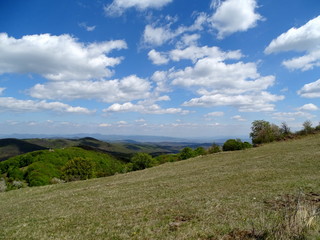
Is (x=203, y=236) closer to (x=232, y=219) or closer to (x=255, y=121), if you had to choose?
(x=232, y=219)

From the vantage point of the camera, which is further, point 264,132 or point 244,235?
point 264,132

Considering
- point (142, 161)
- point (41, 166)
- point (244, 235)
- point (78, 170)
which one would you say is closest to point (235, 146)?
point (142, 161)

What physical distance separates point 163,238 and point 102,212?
714cm

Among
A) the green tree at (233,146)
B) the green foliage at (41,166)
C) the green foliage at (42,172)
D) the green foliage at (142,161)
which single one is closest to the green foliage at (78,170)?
the green foliage at (142,161)

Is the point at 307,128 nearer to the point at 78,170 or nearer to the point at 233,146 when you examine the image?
the point at 233,146

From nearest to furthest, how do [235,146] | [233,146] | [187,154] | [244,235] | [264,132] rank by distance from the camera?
1. [244,235]
2. [235,146]
3. [233,146]
4. [264,132]
5. [187,154]

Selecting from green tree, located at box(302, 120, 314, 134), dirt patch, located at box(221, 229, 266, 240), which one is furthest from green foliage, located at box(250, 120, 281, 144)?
dirt patch, located at box(221, 229, 266, 240)

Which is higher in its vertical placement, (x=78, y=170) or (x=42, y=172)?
(x=78, y=170)

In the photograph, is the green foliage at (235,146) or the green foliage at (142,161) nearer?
the green foliage at (235,146)

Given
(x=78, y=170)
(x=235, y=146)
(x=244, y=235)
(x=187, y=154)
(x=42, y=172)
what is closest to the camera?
(x=244, y=235)

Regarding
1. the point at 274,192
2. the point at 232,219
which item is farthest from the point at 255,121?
the point at 232,219

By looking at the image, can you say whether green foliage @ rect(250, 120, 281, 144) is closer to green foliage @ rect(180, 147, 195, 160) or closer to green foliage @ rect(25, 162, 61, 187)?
green foliage @ rect(180, 147, 195, 160)

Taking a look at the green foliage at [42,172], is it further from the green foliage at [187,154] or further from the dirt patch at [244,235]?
the dirt patch at [244,235]

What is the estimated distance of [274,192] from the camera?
15086mm
